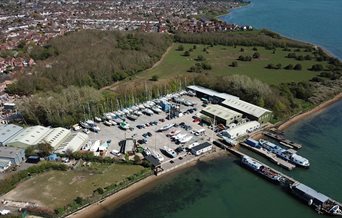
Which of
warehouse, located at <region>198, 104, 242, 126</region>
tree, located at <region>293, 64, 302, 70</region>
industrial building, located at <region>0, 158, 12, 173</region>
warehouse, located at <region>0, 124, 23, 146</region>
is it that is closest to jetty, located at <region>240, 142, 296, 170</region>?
warehouse, located at <region>198, 104, 242, 126</region>

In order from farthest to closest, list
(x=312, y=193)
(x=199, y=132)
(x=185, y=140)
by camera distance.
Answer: (x=199, y=132)
(x=185, y=140)
(x=312, y=193)

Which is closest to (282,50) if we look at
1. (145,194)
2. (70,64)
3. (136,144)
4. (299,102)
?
(299,102)

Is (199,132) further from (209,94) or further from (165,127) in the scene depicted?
(209,94)

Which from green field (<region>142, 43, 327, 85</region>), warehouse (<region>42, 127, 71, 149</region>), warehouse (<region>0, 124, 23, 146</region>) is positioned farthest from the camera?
green field (<region>142, 43, 327, 85</region>)

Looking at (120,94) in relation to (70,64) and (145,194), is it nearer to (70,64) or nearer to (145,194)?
(70,64)

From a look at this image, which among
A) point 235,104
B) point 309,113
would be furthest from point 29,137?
point 309,113

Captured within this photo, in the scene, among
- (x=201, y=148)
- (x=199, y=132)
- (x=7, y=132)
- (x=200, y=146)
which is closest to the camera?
(x=201, y=148)

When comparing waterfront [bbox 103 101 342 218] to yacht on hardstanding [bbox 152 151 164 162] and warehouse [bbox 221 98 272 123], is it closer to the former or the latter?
yacht on hardstanding [bbox 152 151 164 162]
